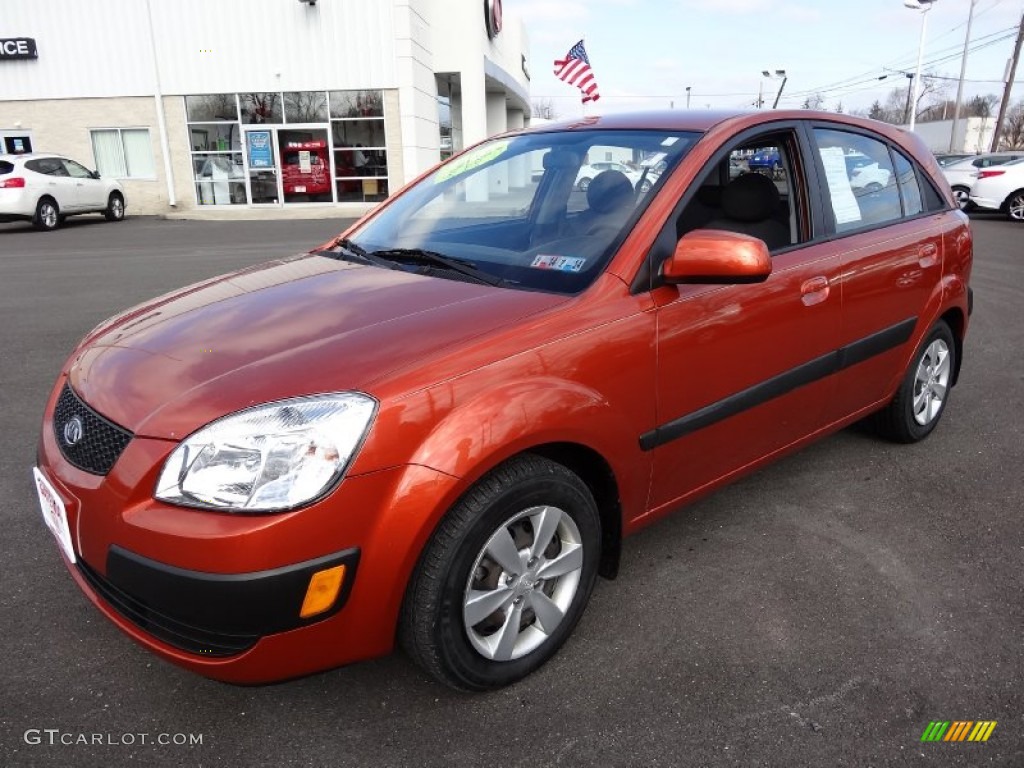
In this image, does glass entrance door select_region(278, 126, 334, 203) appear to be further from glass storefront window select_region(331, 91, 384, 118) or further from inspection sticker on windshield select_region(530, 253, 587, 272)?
inspection sticker on windshield select_region(530, 253, 587, 272)

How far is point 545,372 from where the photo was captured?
2.14 metres

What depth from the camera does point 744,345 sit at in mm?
2725

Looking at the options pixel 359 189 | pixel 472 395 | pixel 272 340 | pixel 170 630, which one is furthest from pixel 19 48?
pixel 472 395

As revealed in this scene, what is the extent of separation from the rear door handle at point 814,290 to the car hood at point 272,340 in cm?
116

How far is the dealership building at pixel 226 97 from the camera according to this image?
19984 millimetres

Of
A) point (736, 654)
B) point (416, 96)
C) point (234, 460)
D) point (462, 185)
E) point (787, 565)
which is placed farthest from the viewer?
point (416, 96)

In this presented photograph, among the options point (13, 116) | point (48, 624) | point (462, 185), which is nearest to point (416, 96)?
point (13, 116)

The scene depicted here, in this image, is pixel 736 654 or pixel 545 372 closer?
pixel 545 372

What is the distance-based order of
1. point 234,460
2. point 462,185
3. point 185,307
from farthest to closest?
1. point 462,185
2. point 185,307
3. point 234,460

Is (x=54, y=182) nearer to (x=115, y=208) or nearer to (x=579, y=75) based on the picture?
(x=115, y=208)

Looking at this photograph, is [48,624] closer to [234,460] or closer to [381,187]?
[234,460]

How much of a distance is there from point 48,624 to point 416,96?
20125mm

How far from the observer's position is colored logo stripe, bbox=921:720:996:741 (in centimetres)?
206

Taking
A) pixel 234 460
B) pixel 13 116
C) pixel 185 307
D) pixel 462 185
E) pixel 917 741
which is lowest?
pixel 917 741
